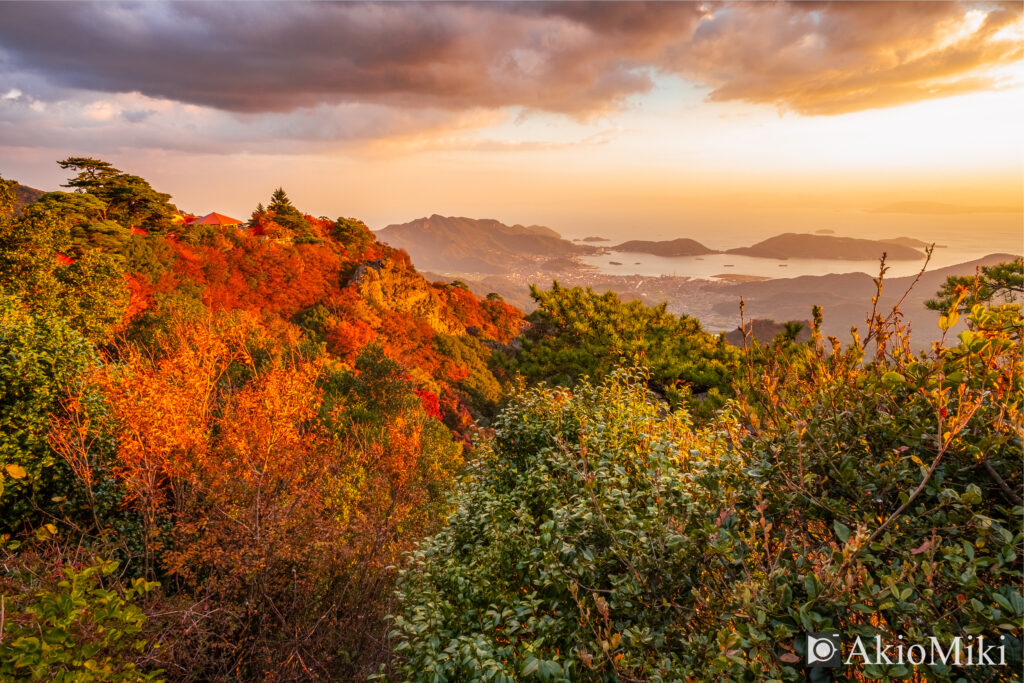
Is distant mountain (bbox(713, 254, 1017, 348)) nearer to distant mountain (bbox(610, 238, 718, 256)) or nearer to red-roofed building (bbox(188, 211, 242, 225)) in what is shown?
distant mountain (bbox(610, 238, 718, 256))

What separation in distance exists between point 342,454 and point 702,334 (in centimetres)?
1479

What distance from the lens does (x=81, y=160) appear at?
1599 inches

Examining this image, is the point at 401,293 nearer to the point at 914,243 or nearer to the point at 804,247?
the point at 914,243

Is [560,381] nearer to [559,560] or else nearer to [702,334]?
[702,334]

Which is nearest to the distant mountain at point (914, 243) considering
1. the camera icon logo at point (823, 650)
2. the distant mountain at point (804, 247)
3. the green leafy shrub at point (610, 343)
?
the camera icon logo at point (823, 650)

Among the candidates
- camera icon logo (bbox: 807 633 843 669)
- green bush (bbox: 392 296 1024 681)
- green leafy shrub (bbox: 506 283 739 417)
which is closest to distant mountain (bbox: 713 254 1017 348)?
green leafy shrub (bbox: 506 283 739 417)

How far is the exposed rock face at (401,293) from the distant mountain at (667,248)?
96607 mm

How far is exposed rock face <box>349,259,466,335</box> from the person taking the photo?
51.0m

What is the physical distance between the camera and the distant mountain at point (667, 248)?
484 feet

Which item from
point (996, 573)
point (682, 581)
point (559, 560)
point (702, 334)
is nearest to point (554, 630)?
point (559, 560)

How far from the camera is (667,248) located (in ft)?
552

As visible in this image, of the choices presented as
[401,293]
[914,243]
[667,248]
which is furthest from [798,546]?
[667,248]

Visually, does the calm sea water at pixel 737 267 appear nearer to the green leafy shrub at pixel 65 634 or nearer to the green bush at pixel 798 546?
the green bush at pixel 798 546

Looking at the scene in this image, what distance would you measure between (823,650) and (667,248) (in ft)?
581
